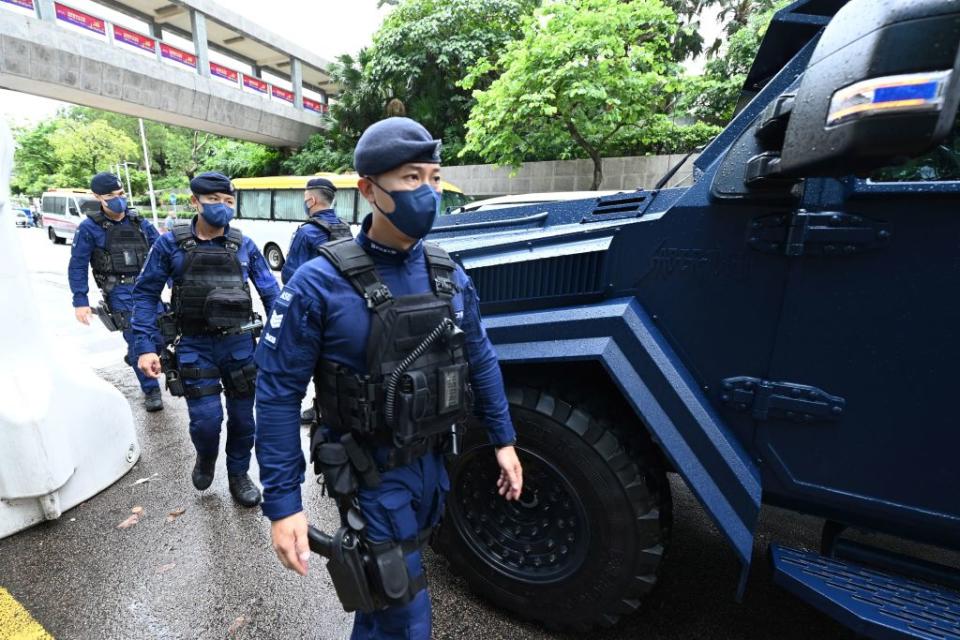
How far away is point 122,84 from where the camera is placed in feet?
54.8

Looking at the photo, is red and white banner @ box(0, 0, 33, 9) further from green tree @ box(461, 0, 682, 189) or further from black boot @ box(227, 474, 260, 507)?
black boot @ box(227, 474, 260, 507)

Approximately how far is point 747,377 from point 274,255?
14.2 meters

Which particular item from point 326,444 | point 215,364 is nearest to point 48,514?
point 215,364

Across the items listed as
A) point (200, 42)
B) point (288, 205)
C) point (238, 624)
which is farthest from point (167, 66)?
point (238, 624)

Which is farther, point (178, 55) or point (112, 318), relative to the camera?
point (178, 55)

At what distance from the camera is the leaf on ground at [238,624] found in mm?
1911

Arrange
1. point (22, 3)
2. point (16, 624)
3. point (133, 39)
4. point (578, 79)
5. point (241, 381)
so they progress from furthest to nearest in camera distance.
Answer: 1. point (133, 39)
2. point (22, 3)
3. point (578, 79)
4. point (241, 381)
5. point (16, 624)

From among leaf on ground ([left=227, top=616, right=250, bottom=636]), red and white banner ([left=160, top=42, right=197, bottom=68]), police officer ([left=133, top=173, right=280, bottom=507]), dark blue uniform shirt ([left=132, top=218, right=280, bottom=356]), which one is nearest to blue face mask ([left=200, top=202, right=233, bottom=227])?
police officer ([left=133, top=173, right=280, bottom=507])

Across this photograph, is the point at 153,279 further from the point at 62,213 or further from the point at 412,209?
the point at 62,213

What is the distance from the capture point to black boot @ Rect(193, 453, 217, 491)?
9.26 feet

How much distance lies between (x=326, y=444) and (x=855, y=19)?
5.05ft

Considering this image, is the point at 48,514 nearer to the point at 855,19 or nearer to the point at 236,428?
the point at 236,428

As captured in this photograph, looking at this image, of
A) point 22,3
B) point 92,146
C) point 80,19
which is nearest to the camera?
point 22,3

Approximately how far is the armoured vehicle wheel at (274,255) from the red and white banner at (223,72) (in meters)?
11.2
